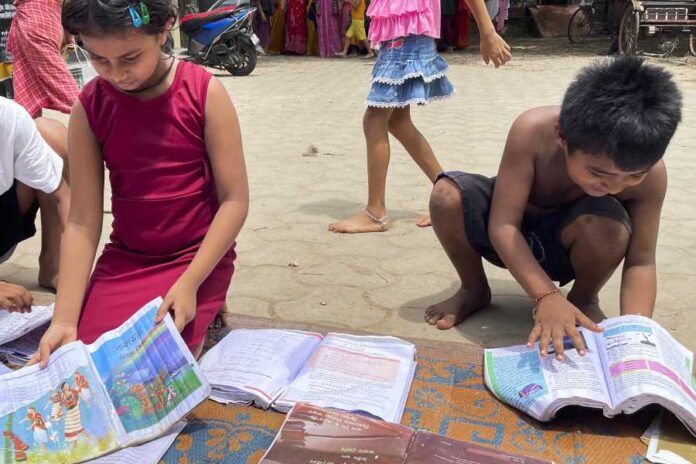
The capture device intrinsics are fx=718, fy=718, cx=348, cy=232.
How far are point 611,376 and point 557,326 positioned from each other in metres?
0.16

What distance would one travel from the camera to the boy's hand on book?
1.64 m

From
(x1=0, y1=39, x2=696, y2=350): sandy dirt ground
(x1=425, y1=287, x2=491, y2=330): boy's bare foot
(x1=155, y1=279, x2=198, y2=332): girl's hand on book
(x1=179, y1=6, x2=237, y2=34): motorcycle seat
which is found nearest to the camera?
(x1=155, y1=279, x2=198, y2=332): girl's hand on book

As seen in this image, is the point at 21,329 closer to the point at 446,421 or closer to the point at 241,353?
the point at 241,353

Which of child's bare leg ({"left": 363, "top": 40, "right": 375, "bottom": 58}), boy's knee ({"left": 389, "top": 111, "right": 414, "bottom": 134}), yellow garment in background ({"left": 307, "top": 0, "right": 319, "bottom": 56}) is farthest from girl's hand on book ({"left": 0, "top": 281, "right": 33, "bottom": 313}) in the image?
yellow garment in background ({"left": 307, "top": 0, "right": 319, "bottom": 56})

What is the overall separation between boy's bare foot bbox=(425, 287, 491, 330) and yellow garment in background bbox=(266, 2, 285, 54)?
1132 cm

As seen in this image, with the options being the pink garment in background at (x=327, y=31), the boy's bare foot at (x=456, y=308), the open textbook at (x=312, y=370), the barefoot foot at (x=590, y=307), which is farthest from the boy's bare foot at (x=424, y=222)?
the pink garment in background at (x=327, y=31)

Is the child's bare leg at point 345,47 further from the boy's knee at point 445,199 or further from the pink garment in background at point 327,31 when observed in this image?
the boy's knee at point 445,199

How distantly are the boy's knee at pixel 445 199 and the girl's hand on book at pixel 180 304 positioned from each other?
744mm

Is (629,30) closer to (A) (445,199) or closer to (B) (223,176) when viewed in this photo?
(A) (445,199)

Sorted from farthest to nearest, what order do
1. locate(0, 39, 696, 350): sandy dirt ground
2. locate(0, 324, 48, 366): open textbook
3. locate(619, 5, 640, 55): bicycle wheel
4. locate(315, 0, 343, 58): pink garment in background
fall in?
locate(315, 0, 343, 58): pink garment in background < locate(619, 5, 640, 55): bicycle wheel < locate(0, 39, 696, 350): sandy dirt ground < locate(0, 324, 48, 366): open textbook

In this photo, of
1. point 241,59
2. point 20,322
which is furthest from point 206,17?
point 20,322

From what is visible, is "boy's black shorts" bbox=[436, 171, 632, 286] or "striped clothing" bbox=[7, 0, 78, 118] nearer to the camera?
"boy's black shorts" bbox=[436, 171, 632, 286]

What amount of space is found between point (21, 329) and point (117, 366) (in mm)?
496

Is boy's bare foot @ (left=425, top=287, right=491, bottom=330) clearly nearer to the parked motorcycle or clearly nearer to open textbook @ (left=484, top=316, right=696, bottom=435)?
open textbook @ (left=484, top=316, right=696, bottom=435)
